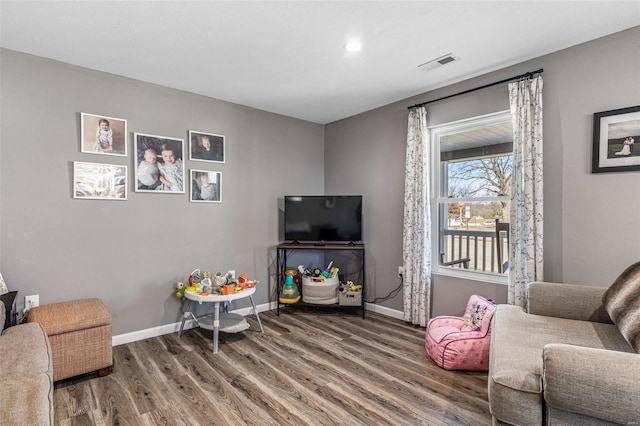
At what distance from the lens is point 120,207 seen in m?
2.95

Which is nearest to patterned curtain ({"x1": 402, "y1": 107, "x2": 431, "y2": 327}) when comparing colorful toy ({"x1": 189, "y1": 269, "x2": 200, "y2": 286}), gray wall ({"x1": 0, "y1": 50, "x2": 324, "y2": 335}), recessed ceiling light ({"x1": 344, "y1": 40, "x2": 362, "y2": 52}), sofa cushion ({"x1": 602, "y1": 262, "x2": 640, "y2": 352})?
recessed ceiling light ({"x1": 344, "y1": 40, "x2": 362, "y2": 52})

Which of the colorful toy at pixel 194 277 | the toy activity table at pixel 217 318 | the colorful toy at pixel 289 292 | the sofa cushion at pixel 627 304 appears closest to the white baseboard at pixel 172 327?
the toy activity table at pixel 217 318

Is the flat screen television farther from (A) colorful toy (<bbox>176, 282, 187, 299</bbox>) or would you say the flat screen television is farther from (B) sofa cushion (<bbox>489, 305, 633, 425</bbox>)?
(B) sofa cushion (<bbox>489, 305, 633, 425</bbox>)

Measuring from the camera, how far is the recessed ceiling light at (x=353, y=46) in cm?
240

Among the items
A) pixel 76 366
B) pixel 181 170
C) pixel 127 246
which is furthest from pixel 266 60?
pixel 76 366

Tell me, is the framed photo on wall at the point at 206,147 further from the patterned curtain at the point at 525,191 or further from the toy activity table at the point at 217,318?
the patterned curtain at the point at 525,191

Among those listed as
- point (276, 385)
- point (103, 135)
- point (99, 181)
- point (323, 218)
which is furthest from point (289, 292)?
point (103, 135)

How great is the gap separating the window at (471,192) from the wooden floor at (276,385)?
95 cm

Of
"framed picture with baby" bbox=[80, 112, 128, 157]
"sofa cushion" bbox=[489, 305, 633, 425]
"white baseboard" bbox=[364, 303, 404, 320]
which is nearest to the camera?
"sofa cushion" bbox=[489, 305, 633, 425]

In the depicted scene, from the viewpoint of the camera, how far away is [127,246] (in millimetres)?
2992

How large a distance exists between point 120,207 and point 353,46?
2.42 m

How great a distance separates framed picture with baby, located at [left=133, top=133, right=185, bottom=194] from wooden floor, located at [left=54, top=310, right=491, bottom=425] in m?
1.44

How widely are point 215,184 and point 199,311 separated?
1355 mm

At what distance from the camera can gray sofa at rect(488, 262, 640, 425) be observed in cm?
127
